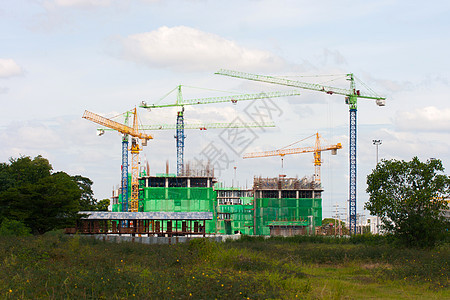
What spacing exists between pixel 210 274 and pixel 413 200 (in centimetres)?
2599

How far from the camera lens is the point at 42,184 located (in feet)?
210

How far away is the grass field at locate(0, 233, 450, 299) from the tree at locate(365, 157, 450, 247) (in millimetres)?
2606

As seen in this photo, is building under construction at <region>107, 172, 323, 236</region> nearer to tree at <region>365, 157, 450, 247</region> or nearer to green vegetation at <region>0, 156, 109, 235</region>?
green vegetation at <region>0, 156, 109, 235</region>

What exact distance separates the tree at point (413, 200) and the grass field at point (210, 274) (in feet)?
8.55

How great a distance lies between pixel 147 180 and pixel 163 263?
95363 mm

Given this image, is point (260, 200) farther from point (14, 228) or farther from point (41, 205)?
point (14, 228)

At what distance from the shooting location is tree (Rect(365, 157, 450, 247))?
1724 inches

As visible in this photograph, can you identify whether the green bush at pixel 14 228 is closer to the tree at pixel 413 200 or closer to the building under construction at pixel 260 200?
the tree at pixel 413 200

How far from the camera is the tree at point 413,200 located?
4378 centimetres

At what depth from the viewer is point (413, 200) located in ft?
144

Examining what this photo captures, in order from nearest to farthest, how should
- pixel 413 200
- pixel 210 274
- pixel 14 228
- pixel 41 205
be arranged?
pixel 210 274
pixel 413 200
pixel 14 228
pixel 41 205

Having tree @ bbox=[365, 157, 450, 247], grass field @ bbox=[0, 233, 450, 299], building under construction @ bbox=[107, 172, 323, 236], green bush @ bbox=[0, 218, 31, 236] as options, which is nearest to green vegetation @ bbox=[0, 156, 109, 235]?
green bush @ bbox=[0, 218, 31, 236]

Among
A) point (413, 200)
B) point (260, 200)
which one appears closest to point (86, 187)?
point (260, 200)

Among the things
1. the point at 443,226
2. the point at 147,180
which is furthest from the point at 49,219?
the point at 147,180
